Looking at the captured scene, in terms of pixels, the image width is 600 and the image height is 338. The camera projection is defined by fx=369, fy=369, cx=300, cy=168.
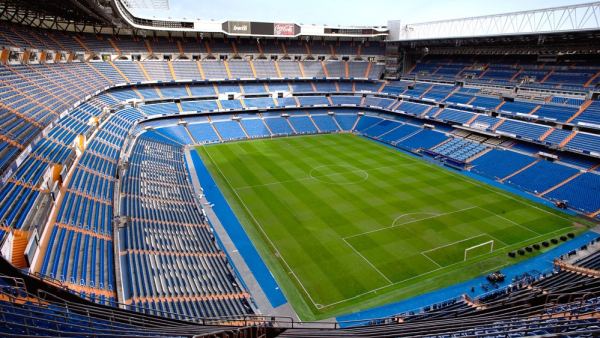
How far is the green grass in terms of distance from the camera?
21281 millimetres

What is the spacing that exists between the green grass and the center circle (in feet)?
0.34

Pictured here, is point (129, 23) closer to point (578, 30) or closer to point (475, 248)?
point (475, 248)

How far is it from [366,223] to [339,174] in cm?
1113

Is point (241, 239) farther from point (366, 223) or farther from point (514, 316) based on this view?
point (514, 316)

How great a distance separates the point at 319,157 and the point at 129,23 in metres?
30.0

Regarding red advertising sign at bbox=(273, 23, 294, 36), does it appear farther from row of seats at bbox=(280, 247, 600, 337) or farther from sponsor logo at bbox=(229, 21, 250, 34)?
row of seats at bbox=(280, 247, 600, 337)

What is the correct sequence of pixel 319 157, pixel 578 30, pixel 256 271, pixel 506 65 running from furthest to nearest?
pixel 506 65 → pixel 319 157 → pixel 578 30 → pixel 256 271

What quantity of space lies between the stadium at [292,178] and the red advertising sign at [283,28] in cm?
47

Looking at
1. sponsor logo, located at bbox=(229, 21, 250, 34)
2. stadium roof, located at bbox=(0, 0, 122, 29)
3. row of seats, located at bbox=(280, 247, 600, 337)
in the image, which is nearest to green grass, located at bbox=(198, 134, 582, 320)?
row of seats, located at bbox=(280, 247, 600, 337)

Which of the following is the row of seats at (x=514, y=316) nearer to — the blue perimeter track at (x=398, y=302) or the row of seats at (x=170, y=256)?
the blue perimeter track at (x=398, y=302)

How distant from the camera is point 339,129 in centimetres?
5756

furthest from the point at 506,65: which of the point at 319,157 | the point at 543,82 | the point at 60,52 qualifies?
the point at 60,52

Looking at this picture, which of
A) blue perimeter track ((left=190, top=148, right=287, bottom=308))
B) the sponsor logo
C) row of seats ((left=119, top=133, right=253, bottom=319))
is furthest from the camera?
the sponsor logo

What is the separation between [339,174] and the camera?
1508 inches
